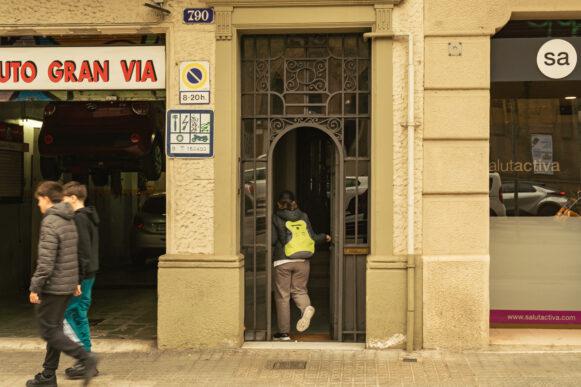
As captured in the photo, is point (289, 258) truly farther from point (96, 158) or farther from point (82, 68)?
point (96, 158)

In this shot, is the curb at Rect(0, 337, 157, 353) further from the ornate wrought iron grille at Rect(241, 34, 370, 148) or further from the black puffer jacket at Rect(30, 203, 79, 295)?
the ornate wrought iron grille at Rect(241, 34, 370, 148)

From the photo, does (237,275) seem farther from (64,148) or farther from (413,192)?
(64,148)

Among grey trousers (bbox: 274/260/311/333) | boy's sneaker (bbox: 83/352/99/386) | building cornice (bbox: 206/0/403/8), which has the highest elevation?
building cornice (bbox: 206/0/403/8)

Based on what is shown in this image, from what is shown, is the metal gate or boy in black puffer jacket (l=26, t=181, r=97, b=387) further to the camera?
the metal gate

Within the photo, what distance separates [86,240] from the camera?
7.21 meters

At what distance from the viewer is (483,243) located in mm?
8383

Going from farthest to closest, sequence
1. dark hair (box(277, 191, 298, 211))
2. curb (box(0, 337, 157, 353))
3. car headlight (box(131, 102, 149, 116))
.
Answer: car headlight (box(131, 102, 149, 116)) < dark hair (box(277, 191, 298, 211)) < curb (box(0, 337, 157, 353))

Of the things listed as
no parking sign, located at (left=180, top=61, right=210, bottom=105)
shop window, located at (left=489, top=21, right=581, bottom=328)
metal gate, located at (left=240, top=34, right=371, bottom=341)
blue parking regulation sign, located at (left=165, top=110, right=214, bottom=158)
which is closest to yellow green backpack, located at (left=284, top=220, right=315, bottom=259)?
metal gate, located at (left=240, top=34, right=371, bottom=341)

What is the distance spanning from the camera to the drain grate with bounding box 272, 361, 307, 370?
7814 millimetres

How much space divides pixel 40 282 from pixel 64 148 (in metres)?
7.12

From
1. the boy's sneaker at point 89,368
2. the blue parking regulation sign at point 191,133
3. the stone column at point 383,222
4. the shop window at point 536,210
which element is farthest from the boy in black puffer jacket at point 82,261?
the shop window at point 536,210

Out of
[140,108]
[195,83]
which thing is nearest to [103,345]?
[195,83]

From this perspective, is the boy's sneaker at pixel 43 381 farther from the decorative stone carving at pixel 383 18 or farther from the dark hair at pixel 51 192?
the decorative stone carving at pixel 383 18

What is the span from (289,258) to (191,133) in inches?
72.1
